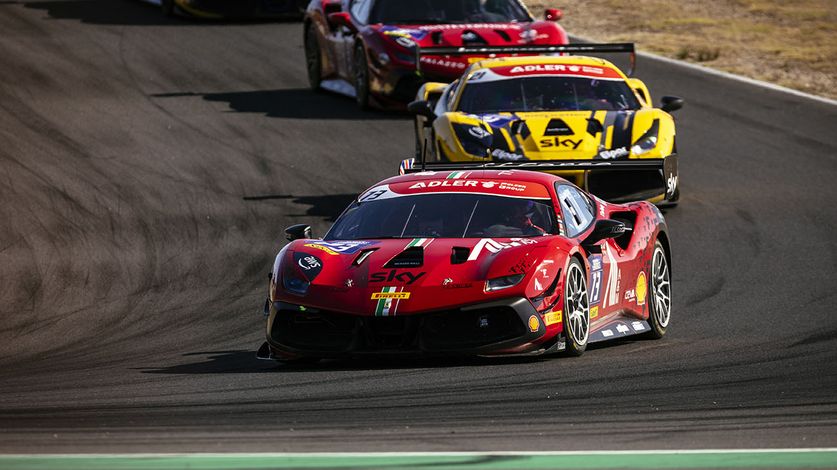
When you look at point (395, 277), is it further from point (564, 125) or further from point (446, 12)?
point (446, 12)

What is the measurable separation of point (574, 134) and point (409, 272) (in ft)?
19.7

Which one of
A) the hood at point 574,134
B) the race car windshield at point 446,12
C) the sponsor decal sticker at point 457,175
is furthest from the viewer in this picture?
the race car windshield at point 446,12

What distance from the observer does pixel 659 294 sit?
11.0 m

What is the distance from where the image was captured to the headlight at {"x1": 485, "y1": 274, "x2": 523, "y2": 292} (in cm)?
895

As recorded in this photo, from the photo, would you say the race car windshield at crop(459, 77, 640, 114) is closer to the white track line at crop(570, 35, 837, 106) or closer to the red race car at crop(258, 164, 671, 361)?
the red race car at crop(258, 164, 671, 361)

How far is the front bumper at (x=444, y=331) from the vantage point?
351 inches

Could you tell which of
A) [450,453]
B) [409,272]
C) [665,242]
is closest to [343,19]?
[665,242]

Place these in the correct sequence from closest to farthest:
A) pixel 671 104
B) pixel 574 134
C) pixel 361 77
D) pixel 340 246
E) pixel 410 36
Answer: pixel 340 246 < pixel 574 134 < pixel 671 104 < pixel 410 36 < pixel 361 77

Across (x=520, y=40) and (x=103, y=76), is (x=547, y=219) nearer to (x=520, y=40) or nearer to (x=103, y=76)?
(x=520, y=40)

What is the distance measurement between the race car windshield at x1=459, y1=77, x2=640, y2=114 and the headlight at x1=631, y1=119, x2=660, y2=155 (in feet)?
1.93

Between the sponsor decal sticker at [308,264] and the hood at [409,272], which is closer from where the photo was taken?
the hood at [409,272]

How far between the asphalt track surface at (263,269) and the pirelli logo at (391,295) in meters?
0.39

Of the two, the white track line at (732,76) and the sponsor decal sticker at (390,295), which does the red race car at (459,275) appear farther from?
the white track line at (732,76)

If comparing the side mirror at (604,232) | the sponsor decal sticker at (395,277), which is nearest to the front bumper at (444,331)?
the sponsor decal sticker at (395,277)
